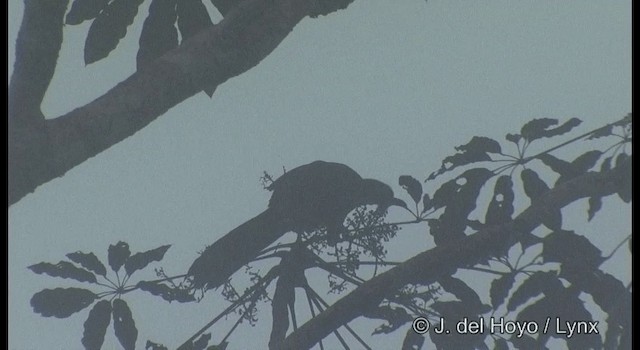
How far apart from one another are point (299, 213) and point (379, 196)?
16 cm

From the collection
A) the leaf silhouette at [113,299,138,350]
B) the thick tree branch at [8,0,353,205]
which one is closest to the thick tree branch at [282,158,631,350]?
the leaf silhouette at [113,299,138,350]

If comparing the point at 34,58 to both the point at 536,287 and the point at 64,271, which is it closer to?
the point at 64,271

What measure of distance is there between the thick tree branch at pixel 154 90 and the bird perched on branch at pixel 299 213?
1.53ft

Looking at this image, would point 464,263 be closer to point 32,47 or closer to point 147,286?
point 147,286

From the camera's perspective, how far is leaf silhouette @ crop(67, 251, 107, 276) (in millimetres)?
1434

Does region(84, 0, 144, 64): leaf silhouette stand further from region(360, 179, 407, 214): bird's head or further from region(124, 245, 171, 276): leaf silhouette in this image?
region(360, 179, 407, 214): bird's head

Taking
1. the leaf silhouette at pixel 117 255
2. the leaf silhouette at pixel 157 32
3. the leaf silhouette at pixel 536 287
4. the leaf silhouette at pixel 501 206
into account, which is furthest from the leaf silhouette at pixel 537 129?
the leaf silhouette at pixel 117 255

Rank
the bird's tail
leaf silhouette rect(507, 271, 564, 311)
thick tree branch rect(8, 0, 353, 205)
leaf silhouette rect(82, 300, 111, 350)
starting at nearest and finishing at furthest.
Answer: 1. thick tree branch rect(8, 0, 353, 205)
2. leaf silhouette rect(507, 271, 564, 311)
3. leaf silhouette rect(82, 300, 111, 350)
4. the bird's tail

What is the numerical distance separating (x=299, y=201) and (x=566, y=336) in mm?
570

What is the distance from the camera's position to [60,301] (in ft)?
4.58

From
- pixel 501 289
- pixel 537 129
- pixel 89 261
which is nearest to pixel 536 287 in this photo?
pixel 501 289

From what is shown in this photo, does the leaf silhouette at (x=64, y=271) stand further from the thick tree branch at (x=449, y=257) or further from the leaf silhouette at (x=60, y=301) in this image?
the thick tree branch at (x=449, y=257)

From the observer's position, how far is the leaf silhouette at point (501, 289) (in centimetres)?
132

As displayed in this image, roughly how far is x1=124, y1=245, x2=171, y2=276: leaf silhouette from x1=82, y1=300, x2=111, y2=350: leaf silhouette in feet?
0.25
